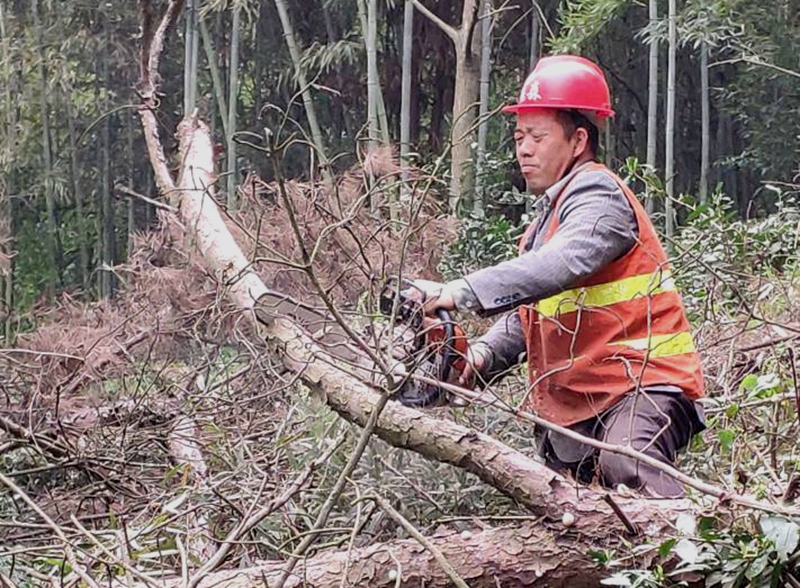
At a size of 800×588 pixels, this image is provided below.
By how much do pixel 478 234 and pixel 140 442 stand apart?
4.36 meters

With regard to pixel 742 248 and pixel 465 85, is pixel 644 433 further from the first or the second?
pixel 465 85

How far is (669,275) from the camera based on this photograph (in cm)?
257

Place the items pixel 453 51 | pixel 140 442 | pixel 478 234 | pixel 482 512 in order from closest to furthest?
pixel 482 512 < pixel 140 442 < pixel 478 234 < pixel 453 51

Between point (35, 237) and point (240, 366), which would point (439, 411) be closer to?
point (240, 366)

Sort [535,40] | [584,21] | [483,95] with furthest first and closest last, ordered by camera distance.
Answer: [535,40] → [483,95] → [584,21]

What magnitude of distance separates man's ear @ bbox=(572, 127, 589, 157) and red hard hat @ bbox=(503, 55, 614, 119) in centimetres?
5

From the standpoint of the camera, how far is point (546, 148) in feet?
8.87

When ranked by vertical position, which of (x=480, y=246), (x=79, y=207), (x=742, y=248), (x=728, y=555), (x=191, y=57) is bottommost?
(x=79, y=207)

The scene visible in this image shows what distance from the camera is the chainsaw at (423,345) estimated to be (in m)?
2.33

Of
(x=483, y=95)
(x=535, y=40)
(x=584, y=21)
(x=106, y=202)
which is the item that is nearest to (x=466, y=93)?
(x=483, y=95)

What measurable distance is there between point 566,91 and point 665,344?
0.64 meters

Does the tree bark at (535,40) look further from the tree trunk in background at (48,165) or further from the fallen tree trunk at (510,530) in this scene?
the fallen tree trunk at (510,530)

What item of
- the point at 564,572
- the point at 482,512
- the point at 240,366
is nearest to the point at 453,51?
the point at 240,366

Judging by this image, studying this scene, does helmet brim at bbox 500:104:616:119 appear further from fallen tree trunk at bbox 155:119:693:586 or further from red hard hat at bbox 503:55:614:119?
fallen tree trunk at bbox 155:119:693:586
